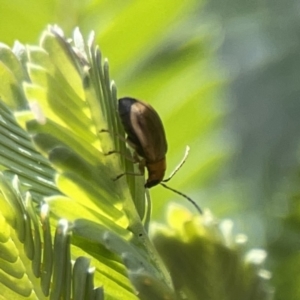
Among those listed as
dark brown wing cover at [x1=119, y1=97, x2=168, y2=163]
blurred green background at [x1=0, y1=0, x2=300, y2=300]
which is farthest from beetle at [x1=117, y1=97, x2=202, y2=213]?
blurred green background at [x1=0, y1=0, x2=300, y2=300]

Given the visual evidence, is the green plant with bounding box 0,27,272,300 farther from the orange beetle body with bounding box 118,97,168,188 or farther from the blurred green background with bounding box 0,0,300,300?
the blurred green background with bounding box 0,0,300,300

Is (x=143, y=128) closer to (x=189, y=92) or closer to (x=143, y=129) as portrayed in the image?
(x=143, y=129)

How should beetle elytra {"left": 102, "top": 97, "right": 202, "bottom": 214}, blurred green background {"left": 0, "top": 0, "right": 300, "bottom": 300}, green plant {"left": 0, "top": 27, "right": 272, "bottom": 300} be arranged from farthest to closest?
blurred green background {"left": 0, "top": 0, "right": 300, "bottom": 300} → beetle elytra {"left": 102, "top": 97, "right": 202, "bottom": 214} → green plant {"left": 0, "top": 27, "right": 272, "bottom": 300}

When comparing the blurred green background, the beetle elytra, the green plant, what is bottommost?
the green plant

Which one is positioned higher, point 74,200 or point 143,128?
point 143,128

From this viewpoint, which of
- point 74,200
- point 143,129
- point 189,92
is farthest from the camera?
point 189,92

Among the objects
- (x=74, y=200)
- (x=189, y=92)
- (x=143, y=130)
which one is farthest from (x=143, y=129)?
(x=189, y=92)
